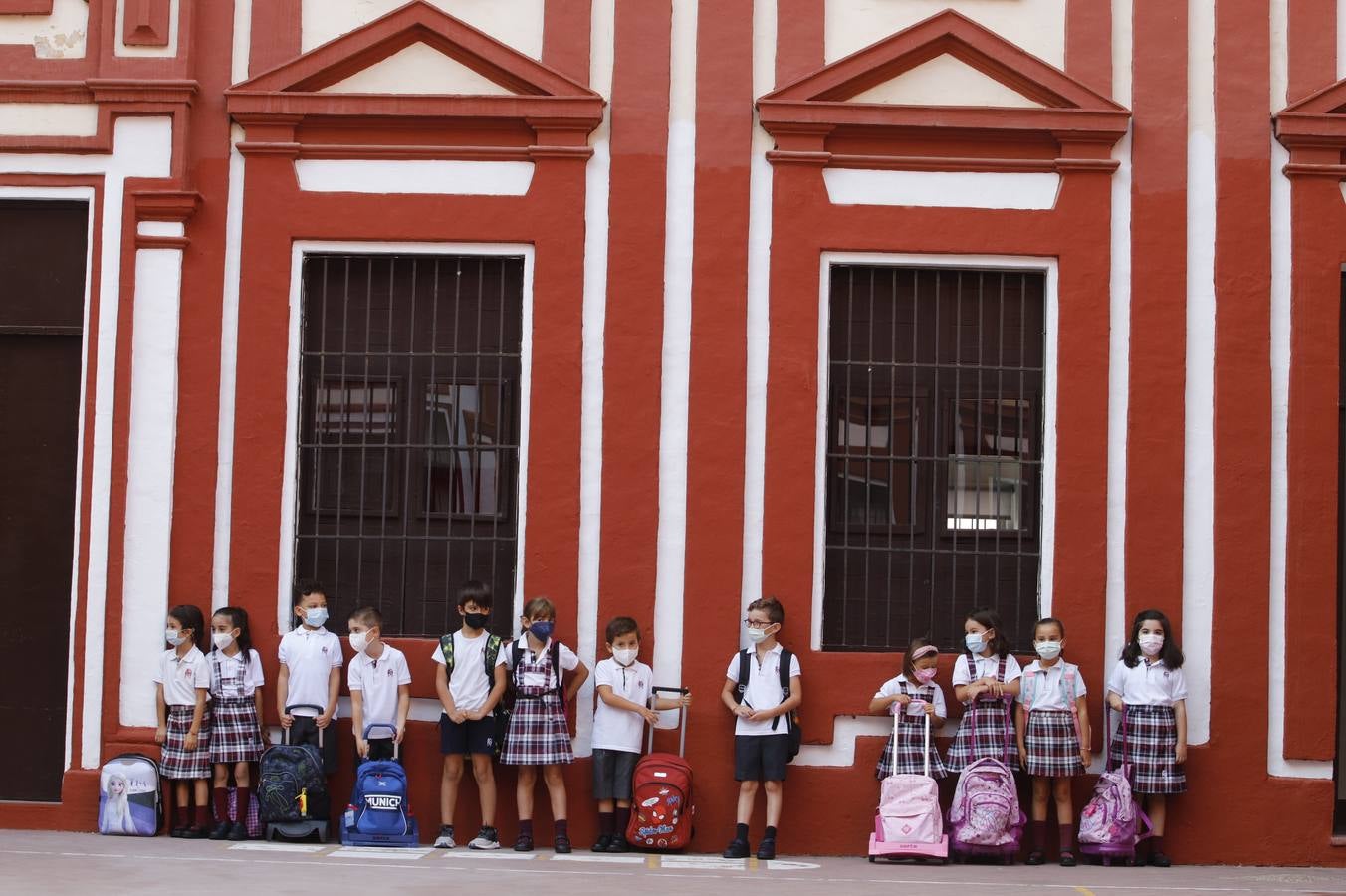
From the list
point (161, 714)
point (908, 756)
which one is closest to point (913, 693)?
point (908, 756)

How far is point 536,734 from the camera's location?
12.2 m

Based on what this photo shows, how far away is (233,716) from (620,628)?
2.58 meters

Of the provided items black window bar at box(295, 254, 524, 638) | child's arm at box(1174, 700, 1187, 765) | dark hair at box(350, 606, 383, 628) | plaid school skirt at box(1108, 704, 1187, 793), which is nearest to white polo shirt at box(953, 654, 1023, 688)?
plaid school skirt at box(1108, 704, 1187, 793)

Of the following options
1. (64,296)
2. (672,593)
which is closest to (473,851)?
(672,593)

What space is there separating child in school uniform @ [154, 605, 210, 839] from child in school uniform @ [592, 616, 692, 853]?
2.55 metres

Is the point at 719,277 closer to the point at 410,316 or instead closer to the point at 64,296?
the point at 410,316

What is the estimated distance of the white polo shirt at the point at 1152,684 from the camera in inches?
484

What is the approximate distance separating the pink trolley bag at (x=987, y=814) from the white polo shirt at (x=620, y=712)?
82.5 inches

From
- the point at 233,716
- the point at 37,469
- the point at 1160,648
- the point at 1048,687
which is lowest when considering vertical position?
the point at 233,716

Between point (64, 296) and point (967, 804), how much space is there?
22.8 ft

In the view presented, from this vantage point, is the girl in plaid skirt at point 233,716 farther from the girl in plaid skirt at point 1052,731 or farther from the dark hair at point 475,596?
the girl in plaid skirt at point 1052,731

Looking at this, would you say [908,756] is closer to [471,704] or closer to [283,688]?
[471,704]

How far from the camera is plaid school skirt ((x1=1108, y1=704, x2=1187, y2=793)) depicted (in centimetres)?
1222

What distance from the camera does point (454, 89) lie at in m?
13.0
